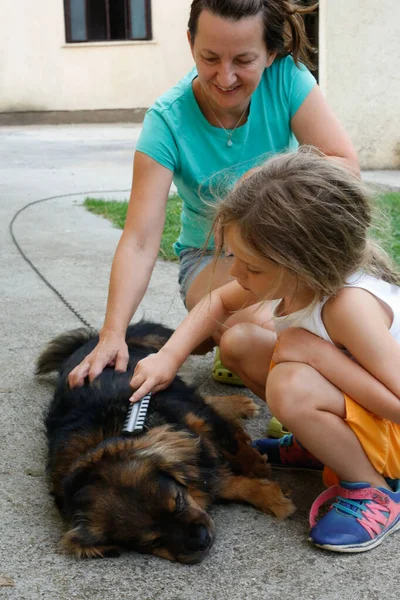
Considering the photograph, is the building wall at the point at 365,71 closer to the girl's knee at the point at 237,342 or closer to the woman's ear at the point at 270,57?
the woman's ear at the point at 270,57

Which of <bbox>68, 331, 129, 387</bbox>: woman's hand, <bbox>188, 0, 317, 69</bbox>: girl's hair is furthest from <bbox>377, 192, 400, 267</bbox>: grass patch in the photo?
<bbox>68, 331, 129, 387</bbox>: woman's hand

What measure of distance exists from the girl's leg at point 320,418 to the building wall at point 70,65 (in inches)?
674

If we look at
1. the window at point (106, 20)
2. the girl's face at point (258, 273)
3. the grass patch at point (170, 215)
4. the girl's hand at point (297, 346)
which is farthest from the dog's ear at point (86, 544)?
the window at point (106, 20)

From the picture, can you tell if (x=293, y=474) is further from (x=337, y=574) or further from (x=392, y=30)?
(x=392, y=30)

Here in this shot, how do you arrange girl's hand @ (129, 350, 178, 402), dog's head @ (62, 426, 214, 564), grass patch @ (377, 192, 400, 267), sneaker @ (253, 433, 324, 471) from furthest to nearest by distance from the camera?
grass patch @ (377, 192, 400, 267) < sneaker @ (253, 433, 324, 471) < girl's hand @ (129, 350, 178, 402) < dog's head @ (62, 426, 214, 564)

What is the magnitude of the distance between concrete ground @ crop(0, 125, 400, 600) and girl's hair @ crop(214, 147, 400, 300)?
0.74 meters

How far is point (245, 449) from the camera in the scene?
2.80 m

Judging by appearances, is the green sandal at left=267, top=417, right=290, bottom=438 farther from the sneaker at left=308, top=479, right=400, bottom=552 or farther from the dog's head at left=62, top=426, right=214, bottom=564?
the dog's head at left=62, top=426, right=214, bottom=564

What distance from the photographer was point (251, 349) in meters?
2.87

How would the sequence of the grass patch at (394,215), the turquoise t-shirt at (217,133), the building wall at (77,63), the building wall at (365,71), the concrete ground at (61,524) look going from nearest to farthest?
the concrete ground at (61,524)
the turquoise t-shirt at (217,133)
the grass patch at (394,215)
the building wall at (365,71)
the building wall at (77,63)

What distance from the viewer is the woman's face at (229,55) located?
287cm

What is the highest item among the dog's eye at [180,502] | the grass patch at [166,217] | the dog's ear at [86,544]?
the dog's eye at [180,502]

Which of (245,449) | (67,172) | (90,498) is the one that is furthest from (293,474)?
(67,172)

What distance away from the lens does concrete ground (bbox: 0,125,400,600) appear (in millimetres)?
2193
